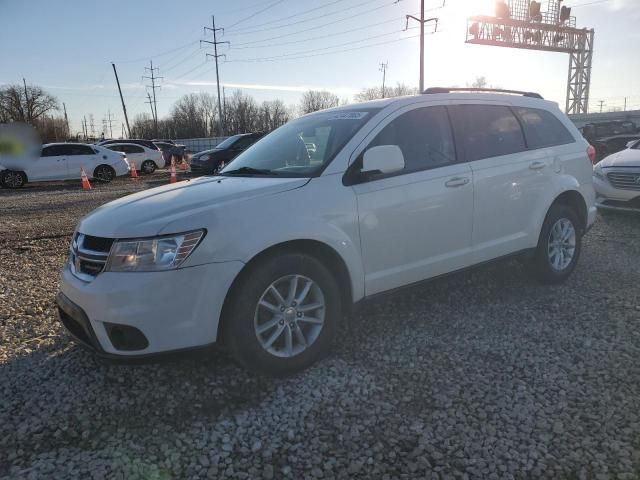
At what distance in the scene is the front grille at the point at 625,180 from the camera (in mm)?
7707

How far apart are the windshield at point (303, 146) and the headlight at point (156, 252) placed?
1011 millimetres

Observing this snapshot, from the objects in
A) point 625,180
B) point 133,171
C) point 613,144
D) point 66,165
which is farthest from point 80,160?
point 613,144

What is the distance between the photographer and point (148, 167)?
23281mm

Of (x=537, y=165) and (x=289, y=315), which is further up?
(x=537, y=165)

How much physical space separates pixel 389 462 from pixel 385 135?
2.28 metres

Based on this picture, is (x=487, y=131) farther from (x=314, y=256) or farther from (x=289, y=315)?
(x=289, y=315)

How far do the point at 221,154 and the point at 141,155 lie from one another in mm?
7267

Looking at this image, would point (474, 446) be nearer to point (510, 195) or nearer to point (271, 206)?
point (271, 206)

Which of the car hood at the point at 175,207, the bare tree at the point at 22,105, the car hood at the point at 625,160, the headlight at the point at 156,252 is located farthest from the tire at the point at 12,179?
the bare tree at the point at 22,105

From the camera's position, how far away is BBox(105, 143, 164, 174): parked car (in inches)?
895

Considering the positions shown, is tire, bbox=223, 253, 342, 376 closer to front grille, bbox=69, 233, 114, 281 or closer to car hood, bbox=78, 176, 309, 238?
car hood, bbox=78, 176, 309, 238

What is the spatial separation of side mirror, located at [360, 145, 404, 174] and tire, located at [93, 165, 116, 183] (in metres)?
17.7

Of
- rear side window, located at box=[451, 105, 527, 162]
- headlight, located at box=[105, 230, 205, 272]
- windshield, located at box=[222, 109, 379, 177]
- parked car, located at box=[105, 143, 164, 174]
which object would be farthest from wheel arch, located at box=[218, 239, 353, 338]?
parked car, located at box=[105, 143, 164, 174]

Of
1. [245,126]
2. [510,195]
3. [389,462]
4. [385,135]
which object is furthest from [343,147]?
[245,126]
